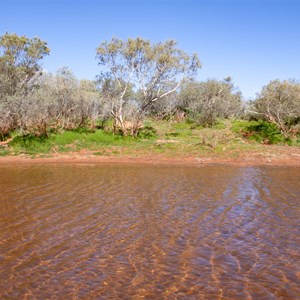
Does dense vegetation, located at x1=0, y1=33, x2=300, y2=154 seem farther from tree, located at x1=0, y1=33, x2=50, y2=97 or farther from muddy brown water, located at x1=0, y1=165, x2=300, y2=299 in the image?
muddy brown water, located at x1=0, y1=165, x2=300, y2=299

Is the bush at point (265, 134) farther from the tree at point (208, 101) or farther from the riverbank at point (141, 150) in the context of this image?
the tree at point (208, 101)

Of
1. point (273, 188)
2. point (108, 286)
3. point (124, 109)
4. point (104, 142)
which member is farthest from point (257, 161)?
point (108, 286)

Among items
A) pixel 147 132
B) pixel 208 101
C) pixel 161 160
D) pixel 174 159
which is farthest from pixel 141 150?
pixel 208 101

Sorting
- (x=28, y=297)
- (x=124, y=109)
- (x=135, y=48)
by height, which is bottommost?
(x=28, y=297)

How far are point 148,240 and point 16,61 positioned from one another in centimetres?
2453

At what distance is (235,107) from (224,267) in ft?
171

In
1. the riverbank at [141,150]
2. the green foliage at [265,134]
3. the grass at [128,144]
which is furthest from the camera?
the green foliage at [265,134]

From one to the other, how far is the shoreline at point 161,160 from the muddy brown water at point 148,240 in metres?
6.24

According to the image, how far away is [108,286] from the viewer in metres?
5.57

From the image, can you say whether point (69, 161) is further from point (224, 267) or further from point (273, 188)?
point (224, 267)

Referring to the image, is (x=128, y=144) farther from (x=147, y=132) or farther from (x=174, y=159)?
(x=147, y=132)

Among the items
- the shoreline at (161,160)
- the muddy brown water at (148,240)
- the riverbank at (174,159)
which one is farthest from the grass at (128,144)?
the muddy brown water at (148,240)

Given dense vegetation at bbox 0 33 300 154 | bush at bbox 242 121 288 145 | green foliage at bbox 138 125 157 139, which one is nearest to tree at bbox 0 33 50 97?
dense vegetation at bbox 0 33 300 154

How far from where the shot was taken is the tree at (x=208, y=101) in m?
37.2
